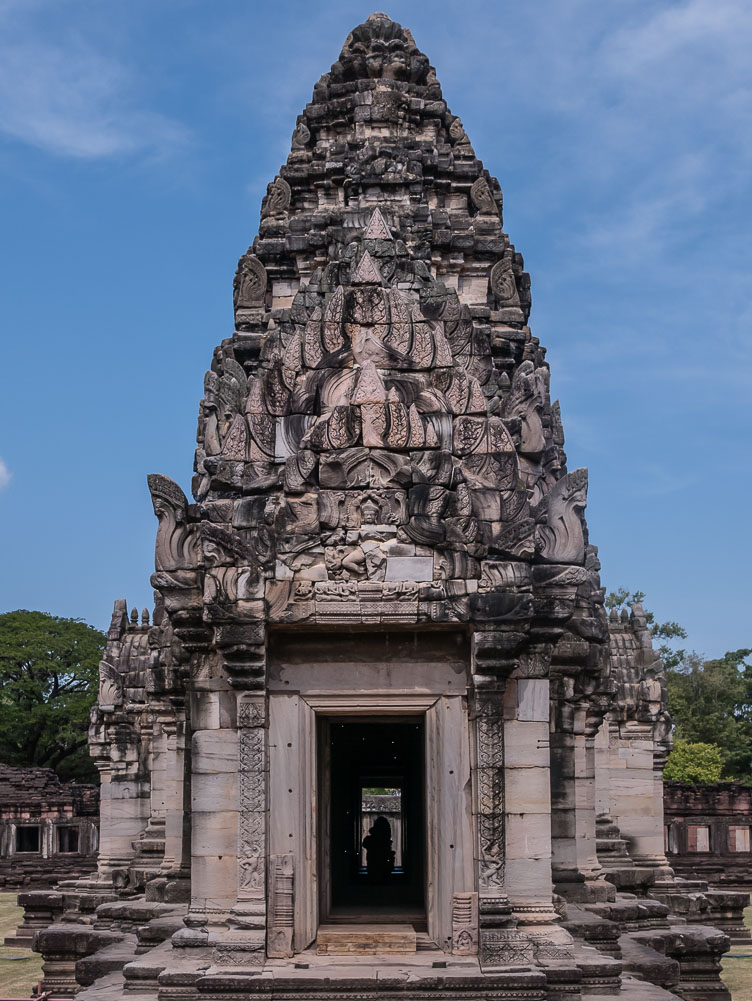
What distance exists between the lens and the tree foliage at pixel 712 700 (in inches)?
2253

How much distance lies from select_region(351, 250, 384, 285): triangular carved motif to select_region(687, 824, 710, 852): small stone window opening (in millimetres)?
34701

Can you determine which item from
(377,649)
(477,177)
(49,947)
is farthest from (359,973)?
(477,177)

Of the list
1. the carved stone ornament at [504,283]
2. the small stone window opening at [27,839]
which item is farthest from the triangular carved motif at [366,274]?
the small stone window opening at [27,839]

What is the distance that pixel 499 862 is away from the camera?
30.4 feet

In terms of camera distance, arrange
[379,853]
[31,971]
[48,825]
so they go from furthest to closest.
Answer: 1. [48,825]
2. [31,971]
3. [379,853]

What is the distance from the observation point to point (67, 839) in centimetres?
4225

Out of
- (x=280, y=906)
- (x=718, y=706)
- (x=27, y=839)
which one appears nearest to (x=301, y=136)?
(x=280, y=906)

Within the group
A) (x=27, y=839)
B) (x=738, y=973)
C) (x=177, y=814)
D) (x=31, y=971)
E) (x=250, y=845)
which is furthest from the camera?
(x=27, y=839)

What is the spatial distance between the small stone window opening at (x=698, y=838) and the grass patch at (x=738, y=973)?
17102 mm

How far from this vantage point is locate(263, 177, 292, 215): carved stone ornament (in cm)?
1691

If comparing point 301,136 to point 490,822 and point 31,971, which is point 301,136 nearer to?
point 490,822

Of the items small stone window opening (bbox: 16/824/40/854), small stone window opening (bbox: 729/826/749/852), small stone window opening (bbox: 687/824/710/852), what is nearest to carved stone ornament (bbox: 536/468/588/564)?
small stone window opening (bbox: 687/824/710/852)

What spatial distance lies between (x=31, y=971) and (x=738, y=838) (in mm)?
27088

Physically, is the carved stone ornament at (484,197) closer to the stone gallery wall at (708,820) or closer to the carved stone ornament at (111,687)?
the carved stone ornament at (111,687)
